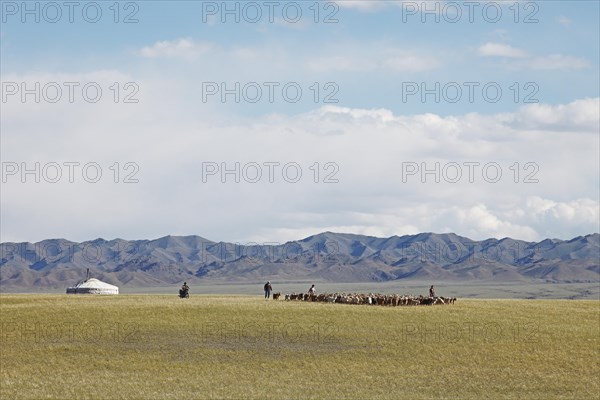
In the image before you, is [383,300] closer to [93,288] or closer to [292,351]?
[292,351]

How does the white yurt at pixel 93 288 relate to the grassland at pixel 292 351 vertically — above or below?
above

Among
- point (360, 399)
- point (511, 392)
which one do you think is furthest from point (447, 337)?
point (360, 399)

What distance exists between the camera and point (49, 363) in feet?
188

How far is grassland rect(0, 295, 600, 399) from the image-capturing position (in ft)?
169

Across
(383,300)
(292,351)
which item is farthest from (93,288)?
(292,351)

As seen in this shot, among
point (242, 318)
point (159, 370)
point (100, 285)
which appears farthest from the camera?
point (100, 285)

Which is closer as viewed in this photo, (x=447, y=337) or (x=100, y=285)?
(x=447, y=337)

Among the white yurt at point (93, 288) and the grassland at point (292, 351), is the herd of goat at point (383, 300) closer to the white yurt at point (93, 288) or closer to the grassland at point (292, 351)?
the grassland at point (292, 351)

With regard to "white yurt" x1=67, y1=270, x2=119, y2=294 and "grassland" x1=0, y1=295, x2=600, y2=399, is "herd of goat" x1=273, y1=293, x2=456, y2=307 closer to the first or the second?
"grassland" x1=0, y1=295, x2=600, y2=399

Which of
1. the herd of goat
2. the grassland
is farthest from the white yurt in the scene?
the herd of goat

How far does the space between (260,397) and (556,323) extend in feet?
116

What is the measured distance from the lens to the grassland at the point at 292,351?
169 feet

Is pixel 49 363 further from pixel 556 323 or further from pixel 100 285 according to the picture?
pixel 100 285

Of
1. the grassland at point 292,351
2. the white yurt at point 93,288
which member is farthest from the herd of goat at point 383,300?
the white yurt at point 93,288
